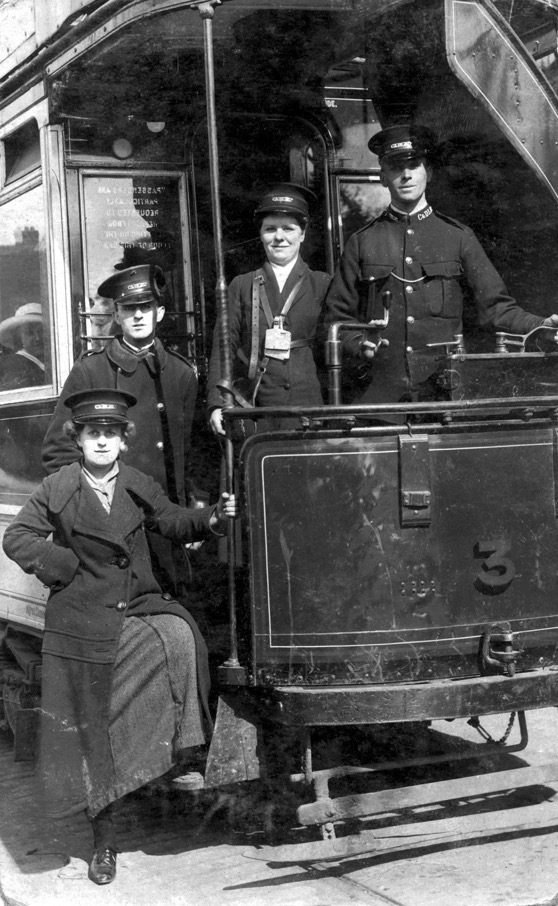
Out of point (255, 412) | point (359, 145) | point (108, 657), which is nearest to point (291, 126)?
point (359, 145)

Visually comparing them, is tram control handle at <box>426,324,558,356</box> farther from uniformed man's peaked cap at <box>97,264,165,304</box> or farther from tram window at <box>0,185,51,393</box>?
tram window at <box>0,185,51,393</box>

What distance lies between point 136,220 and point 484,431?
201 centimetres

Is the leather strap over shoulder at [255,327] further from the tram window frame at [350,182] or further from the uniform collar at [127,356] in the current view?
the tram window frame at [350,182]

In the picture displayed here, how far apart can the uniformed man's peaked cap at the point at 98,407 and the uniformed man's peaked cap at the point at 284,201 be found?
953 millimetres

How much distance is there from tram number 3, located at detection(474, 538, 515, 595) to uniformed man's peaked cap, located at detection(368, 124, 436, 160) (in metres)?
1.48

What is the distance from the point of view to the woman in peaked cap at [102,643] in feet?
12.9

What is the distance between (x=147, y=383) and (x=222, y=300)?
80cm

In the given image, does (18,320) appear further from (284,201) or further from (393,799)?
(393,799)

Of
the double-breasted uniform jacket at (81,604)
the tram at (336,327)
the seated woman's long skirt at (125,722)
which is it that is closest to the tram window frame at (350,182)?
the tram at (336,327)

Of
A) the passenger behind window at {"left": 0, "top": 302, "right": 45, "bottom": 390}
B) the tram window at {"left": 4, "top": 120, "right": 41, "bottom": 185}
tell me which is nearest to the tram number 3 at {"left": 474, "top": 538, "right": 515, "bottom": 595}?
the passenger behind window at {"left": 0, "top": 302, "right": 45, "bottom": 390}

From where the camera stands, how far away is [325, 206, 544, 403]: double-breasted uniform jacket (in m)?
4.32

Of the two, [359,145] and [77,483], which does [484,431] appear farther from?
[359,145]

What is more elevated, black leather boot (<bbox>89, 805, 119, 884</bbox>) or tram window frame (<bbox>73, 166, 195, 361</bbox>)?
tram window frame (<bbox>73, 166, 195, 361</bbox>)

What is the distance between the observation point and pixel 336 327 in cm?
389
